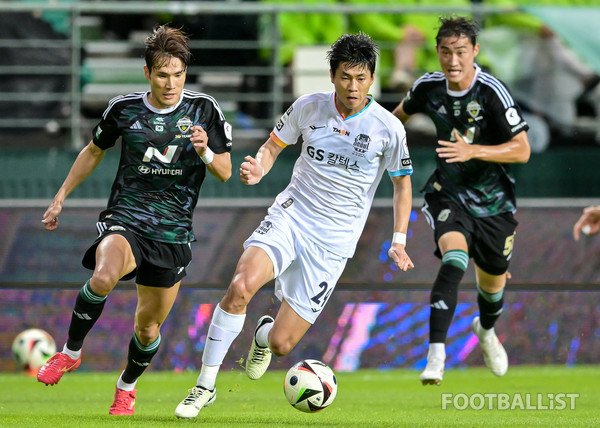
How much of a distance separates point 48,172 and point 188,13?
2221 mm

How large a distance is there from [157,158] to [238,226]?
3512mm

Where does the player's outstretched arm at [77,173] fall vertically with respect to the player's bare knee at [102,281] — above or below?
above

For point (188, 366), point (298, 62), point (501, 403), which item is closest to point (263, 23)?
point (298, 62)

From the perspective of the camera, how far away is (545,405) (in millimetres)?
8375

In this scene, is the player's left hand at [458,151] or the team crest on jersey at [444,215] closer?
the player's left hand at [458,151]

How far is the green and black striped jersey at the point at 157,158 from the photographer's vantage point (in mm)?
7570

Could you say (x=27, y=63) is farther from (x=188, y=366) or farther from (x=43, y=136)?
(x=188, y=366)

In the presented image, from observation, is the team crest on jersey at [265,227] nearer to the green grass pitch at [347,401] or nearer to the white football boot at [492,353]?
the green grass pitch at [347,401]

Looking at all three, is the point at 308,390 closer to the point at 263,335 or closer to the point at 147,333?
the point at 263,335

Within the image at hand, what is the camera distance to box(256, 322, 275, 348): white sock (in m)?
7.88

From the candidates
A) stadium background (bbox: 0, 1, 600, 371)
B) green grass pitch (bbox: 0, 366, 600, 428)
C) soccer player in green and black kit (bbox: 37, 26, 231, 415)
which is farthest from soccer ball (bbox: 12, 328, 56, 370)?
soccer player in green and black kit (bbox: 37, 26, 231, 415)

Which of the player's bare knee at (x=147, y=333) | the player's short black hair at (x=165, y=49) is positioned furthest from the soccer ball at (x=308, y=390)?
the player's short black hair at (x=165, y=49)

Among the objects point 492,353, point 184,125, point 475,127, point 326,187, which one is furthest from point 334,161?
point 492,353

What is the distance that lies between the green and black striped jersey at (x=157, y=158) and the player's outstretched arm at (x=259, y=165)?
0.85ft
